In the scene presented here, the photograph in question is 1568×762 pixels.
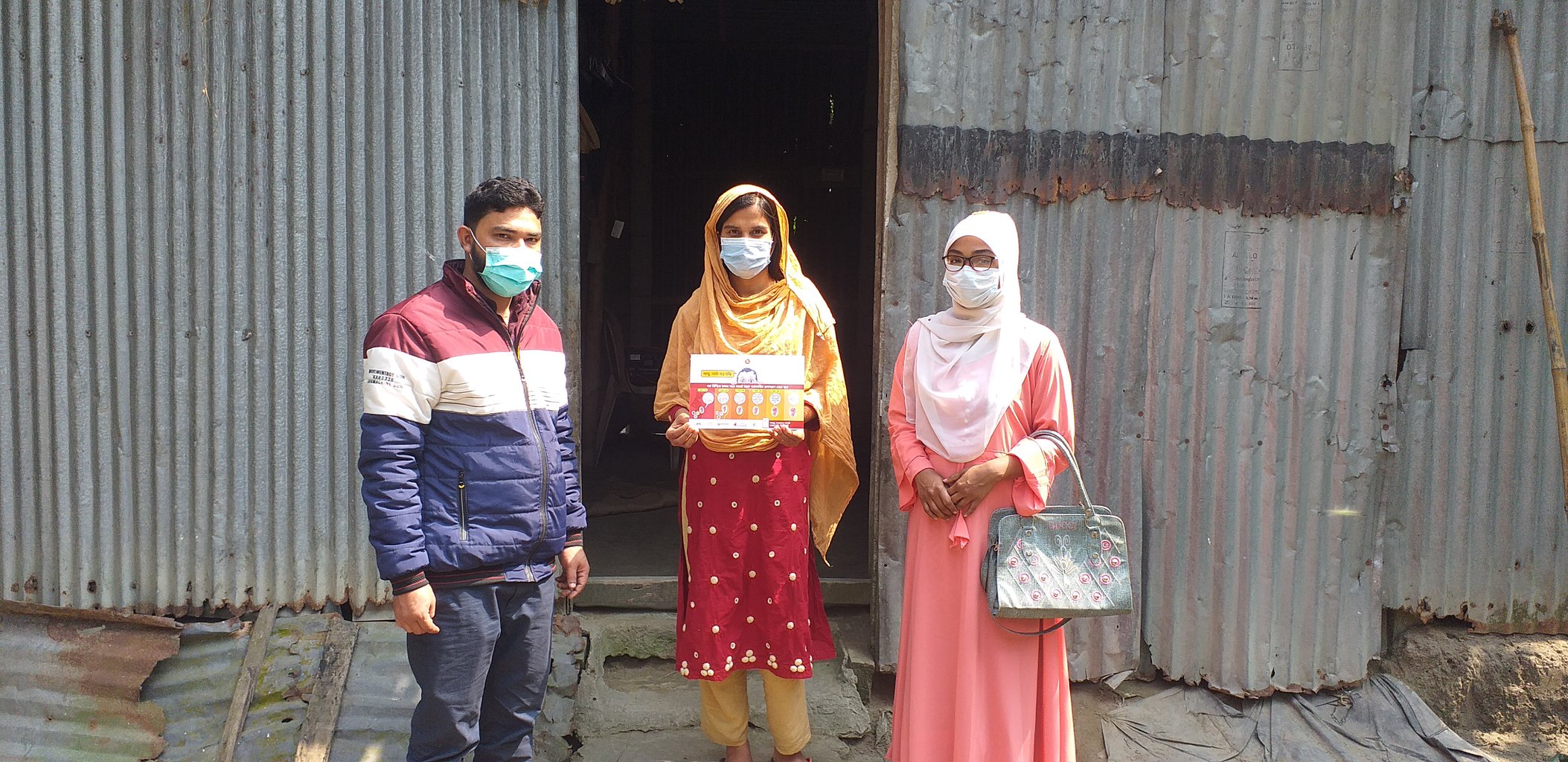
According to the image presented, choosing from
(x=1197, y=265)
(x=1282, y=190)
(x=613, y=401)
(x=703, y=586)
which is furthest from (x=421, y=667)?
(x=613, y=401)

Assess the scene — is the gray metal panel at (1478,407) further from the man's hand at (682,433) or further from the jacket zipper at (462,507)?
the jacket zipper at (462,507)

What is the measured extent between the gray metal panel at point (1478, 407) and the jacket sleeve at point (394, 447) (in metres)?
3.55

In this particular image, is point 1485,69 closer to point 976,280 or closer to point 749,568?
point 976,280

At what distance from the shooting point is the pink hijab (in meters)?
2.71

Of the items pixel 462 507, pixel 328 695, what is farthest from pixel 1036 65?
pixel 328 695

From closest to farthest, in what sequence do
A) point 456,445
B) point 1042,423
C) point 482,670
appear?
point 456,445, point 482,670, point 1042,423

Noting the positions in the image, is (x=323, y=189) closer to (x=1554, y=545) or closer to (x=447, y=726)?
(x=447, y=726)

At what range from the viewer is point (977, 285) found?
2.71 meters

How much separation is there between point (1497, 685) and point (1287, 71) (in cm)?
247

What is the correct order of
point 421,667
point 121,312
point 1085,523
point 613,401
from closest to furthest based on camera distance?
point 421,667, point 1085,523, point 121,312, point 613,401

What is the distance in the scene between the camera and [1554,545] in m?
3.74

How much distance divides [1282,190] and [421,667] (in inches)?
133

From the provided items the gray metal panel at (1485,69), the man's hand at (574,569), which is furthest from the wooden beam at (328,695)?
the gray metal panel at (1485,69)

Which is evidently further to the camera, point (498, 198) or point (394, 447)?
point (498, 198)
